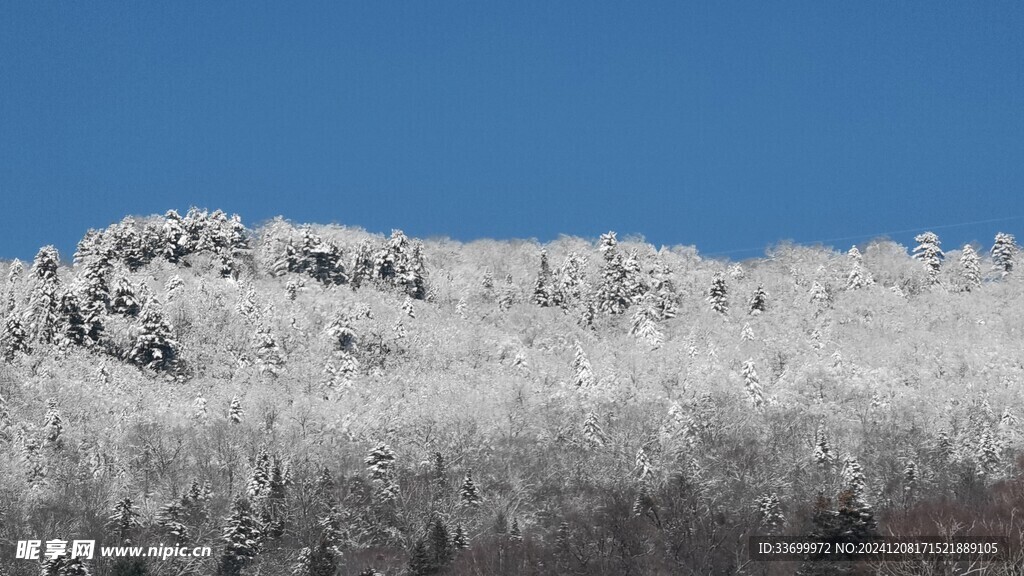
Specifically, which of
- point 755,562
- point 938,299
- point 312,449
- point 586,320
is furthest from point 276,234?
point 755,562

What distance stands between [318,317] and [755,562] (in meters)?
73.4

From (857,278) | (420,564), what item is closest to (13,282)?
(420,564)

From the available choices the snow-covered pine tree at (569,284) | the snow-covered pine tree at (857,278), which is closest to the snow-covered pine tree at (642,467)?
the snow-covered pine tree at (569,284)

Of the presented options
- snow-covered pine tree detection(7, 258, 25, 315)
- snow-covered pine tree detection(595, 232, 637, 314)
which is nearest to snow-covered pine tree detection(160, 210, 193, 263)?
snow-covered pine tree detection(7, 258, 25, 315)

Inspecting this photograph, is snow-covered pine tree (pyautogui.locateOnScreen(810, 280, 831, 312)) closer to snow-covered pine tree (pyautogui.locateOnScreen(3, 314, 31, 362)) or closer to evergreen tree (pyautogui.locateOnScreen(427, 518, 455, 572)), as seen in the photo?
evergreen tree (pyautogui.locateOnScreen(427, 518, 455, 572))

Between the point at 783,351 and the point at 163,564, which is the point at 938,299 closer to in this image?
the point at 783,351

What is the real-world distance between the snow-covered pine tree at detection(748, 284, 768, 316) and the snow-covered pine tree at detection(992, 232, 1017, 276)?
3825 centimetres

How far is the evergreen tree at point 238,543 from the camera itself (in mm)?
61969

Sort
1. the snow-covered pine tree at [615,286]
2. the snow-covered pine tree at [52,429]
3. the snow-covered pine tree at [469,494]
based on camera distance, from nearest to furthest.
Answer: the snow-covered pine tree at [469,494] → the snow-covered pine tree at [52,429] → the snow-covered pine tree at [615,286]

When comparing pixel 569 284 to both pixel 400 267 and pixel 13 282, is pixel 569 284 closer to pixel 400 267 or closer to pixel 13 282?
pixel 400 267

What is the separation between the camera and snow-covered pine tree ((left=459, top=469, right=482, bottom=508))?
75625mm

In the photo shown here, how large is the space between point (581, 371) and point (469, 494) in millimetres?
28678

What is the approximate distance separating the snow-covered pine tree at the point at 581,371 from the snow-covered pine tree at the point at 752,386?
44.3 ft

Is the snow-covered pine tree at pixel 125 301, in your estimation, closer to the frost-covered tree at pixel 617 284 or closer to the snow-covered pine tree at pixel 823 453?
the frost-covered tree at pixel 617 284
